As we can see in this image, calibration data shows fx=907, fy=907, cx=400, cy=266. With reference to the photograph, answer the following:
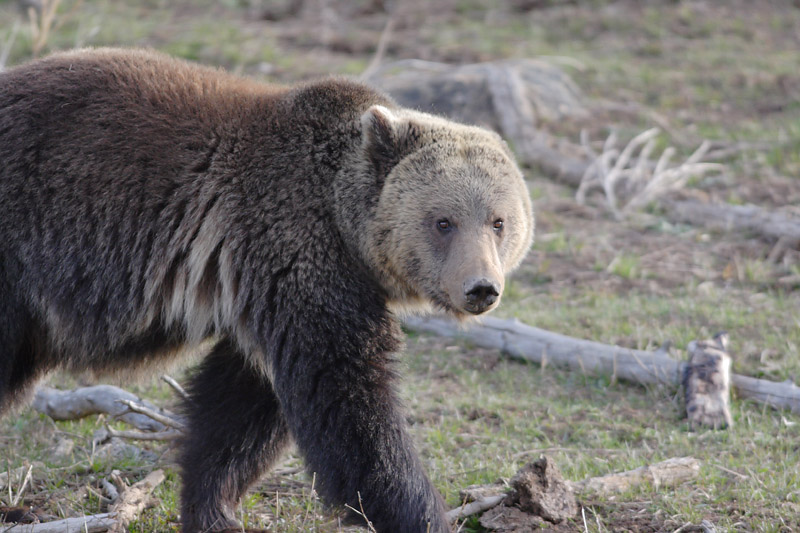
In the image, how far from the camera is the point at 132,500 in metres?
4.95

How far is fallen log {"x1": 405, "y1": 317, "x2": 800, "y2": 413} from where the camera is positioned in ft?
20.7

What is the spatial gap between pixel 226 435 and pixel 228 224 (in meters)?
1.21

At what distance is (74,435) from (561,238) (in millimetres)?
5521

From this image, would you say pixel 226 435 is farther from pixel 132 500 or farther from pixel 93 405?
pixel 93 405

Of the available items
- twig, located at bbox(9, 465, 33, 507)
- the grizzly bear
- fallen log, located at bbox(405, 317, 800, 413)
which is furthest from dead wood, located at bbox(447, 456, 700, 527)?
twig, located at bbox(9, 465, 33, 507)

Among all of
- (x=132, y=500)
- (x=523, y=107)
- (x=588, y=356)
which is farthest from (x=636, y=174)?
(x=132, y=500)

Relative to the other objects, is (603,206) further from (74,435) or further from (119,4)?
(119,4)

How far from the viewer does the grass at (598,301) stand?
522cm

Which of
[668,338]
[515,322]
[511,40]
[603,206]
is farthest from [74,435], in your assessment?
[511,40]

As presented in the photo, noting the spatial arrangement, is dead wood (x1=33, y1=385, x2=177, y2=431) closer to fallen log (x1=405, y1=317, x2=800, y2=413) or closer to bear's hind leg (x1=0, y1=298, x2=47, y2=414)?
bear's hind leg (x1=0, y1=298, x2=47, y2=414)

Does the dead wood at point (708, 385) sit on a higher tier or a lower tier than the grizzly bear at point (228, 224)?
lower

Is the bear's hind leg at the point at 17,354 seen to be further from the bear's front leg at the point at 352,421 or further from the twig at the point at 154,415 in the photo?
the bear's front leg at the point at 352,421

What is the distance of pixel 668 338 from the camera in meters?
7.17

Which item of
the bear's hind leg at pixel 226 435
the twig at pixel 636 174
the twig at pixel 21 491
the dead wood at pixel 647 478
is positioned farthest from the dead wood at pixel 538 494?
the twig at pixel 636 174
